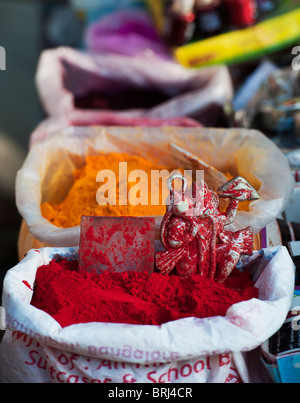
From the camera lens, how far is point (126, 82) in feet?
6.86

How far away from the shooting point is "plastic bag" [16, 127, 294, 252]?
1076mm

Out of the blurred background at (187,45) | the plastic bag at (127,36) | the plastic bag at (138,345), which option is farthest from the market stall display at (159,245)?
the plastic bag at (127,36)

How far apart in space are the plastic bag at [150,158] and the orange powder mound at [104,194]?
61mm

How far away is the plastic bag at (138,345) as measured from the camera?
0.71 metres

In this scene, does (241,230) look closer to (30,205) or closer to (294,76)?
(30,205)

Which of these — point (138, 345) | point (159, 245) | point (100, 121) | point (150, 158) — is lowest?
point (138, 345)

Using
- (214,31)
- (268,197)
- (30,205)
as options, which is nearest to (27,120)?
(214,31)

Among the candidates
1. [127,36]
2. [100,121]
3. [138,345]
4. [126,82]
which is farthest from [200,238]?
[127,36]

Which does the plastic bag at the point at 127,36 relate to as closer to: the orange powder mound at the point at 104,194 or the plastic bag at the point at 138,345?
the orange powder mound at the point at 104,194

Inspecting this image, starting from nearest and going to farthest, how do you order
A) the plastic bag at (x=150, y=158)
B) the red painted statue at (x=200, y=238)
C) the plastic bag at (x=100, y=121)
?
the red painted statue at (x=200, y=238) → the plastic bag at (x=150, y=158) → the plastic bag at (x=100, y=121)

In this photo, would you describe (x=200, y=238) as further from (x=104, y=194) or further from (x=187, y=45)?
(x=187, y=45)

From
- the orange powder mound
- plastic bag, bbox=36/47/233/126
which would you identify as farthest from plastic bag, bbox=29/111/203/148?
the orange powder mound

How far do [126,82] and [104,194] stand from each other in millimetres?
1057

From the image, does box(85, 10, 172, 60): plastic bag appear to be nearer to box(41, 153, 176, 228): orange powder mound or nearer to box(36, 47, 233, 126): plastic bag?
box(36, 47, 233, 126): plastic bag
